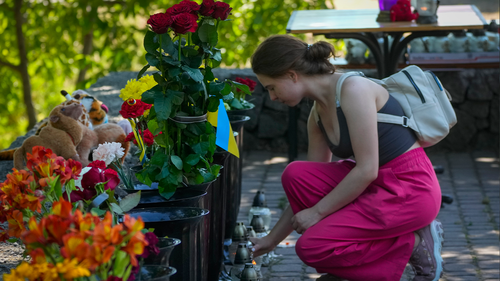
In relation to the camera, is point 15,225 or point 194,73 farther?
point 194,73

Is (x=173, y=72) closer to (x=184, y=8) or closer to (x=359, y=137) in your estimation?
(x=184, y=8)

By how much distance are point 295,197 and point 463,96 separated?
3.22 meters

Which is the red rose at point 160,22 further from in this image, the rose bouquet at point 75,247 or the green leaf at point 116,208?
the rose bouquet at point 75,247

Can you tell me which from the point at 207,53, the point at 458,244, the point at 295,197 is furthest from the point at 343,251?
the point at 458,244

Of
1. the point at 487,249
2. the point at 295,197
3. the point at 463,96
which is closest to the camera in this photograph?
the point at 295,197

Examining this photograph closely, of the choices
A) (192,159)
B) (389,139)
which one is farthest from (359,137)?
(192,159)

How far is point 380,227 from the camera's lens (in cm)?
224

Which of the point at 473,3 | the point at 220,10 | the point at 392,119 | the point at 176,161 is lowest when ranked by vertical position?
the point at 473,3

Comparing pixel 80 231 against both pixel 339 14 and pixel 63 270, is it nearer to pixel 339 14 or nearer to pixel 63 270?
pixel 63 270

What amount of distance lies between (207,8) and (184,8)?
0.14m

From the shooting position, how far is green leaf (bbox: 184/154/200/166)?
6.25 ft

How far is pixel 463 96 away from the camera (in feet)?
16.6

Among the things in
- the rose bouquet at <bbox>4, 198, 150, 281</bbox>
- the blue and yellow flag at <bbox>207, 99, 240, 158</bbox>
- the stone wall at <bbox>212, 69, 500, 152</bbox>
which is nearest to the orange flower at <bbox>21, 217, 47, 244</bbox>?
the rose bouquet at <bbox>4, 198, 150, 281</bbox>

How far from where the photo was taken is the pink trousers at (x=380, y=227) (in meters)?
2.23
